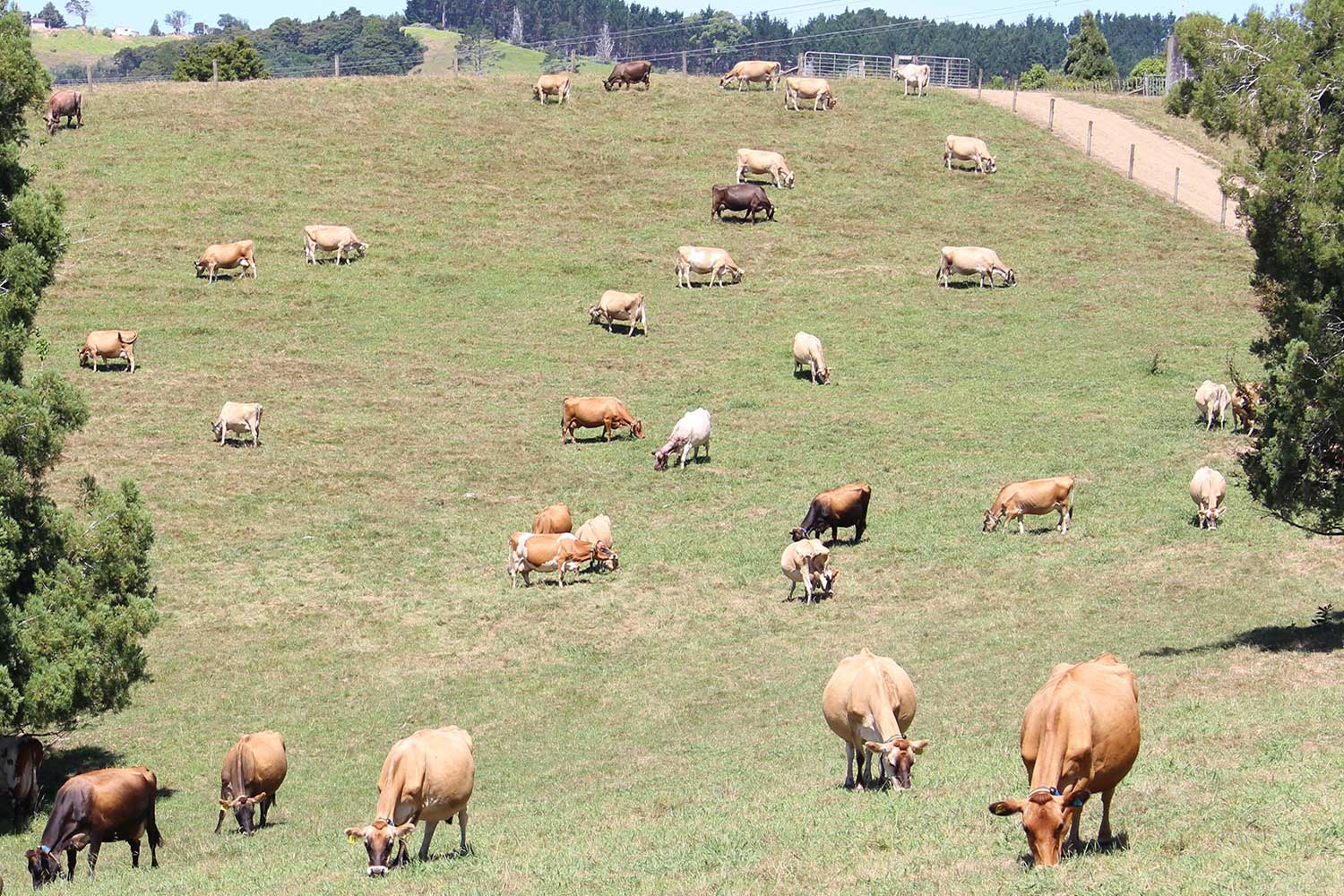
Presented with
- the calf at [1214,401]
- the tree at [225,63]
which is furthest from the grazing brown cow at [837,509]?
the tree at [225,63]

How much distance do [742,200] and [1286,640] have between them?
3388 centimetres

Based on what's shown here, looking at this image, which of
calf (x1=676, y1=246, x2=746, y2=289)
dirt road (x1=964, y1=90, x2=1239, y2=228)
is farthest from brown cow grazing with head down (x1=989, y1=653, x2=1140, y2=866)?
dirt road (x1=964, y1=90, x2=1239, y2=228)

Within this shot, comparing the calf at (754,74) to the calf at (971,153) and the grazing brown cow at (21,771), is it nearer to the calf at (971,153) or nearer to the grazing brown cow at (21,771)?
the calf at (971,153)

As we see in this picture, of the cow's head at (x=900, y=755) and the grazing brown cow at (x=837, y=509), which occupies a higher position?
the cow's head at (x=900, y=755)

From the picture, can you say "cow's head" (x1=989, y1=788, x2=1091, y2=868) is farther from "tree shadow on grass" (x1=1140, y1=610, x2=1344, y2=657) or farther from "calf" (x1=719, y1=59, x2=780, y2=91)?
"calf" (x1=719, y1=59, x2=780, y2=91)

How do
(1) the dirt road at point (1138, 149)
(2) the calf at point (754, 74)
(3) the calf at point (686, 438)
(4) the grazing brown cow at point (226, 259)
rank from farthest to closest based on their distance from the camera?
1. (2) the calf at point (754, 74)
2. (1) the dirt road at point (1138, 149)
3. (4) the grazing brown cow at point (226, 259)
4. (3) the calf at point (686, 438)

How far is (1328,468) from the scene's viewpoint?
77.3ft

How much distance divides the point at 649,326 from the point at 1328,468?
25.7m

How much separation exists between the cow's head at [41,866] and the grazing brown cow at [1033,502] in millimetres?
19564

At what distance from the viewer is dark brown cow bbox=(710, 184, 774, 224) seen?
54531 mm

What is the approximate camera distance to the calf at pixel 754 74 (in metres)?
68.4

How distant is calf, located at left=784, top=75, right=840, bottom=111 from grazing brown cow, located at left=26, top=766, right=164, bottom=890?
2080 inches

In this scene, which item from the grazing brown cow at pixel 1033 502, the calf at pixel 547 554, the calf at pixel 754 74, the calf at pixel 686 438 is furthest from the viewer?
the calf at pixel 754 74

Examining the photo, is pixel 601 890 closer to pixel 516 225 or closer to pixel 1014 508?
pixel 1014 508
